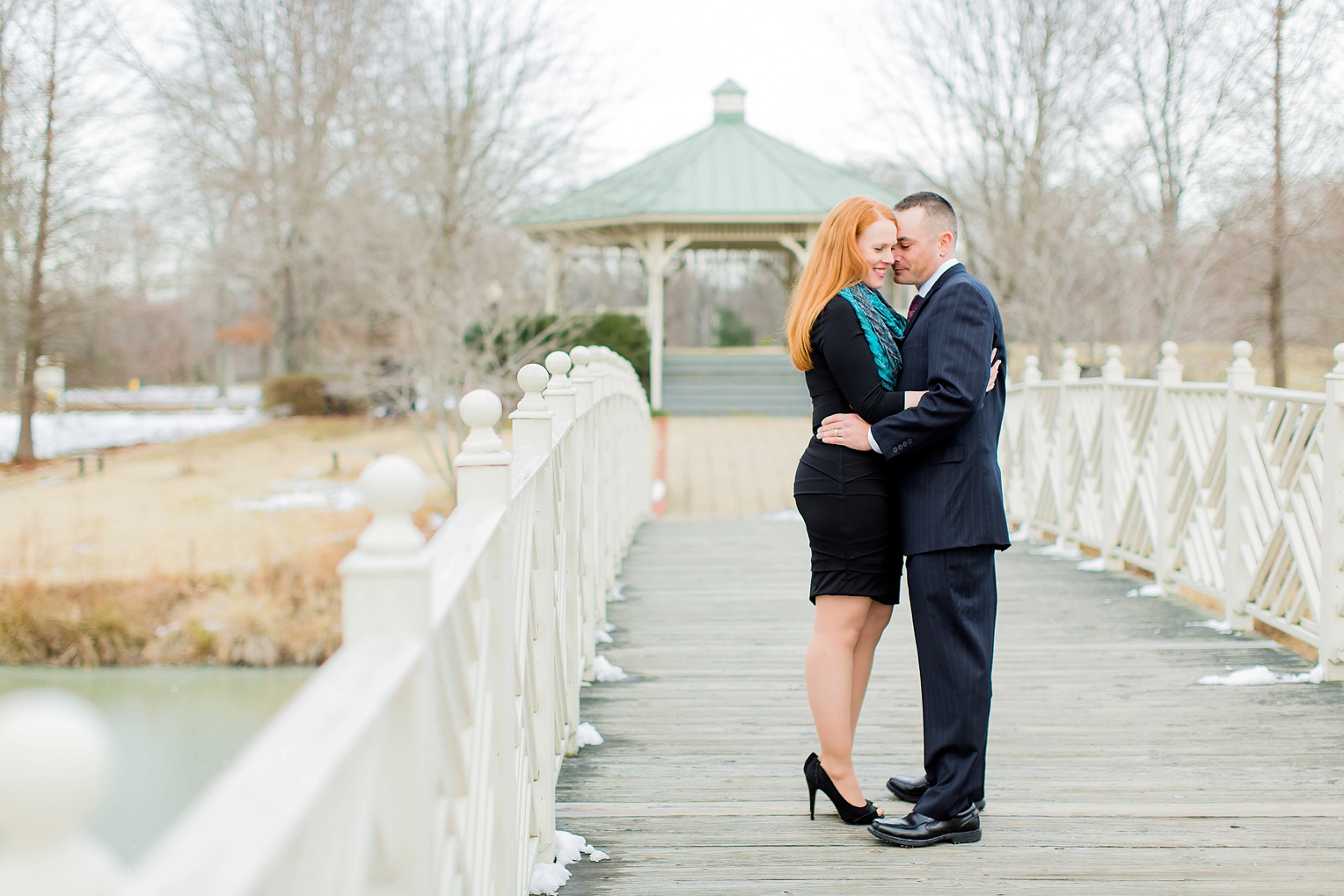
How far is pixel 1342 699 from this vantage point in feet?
14.7

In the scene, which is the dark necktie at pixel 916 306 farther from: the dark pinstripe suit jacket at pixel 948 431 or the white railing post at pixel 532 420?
the white railing post at pixel 532 420

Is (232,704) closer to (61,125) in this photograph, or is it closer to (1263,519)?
(1263,519)

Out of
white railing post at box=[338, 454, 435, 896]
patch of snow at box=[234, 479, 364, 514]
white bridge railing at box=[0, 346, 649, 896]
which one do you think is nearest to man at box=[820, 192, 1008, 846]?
white bridge railing at box=[0, 346, 649, 896]

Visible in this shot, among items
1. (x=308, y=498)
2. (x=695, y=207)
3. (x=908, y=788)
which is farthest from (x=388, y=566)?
(x=695, y=207)

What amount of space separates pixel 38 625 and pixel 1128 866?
13397 mm

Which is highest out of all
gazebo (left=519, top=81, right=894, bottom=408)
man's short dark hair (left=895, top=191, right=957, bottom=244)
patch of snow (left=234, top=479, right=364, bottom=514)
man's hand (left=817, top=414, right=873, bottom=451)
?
gazebo (left=519, top=81, right=894, bottom=408)

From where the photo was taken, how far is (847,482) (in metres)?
3.18

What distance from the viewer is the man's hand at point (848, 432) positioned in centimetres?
311

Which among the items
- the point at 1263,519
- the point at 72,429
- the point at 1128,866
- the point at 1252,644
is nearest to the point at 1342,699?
the point at 1252,644

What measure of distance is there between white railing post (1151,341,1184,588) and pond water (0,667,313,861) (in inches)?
338

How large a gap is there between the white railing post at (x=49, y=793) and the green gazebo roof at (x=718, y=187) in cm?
1995

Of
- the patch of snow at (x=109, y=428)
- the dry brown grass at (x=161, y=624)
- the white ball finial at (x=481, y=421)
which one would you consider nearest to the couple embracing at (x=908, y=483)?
the white ball finial at (x=481, y=421)

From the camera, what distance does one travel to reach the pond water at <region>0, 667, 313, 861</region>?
10719 mm

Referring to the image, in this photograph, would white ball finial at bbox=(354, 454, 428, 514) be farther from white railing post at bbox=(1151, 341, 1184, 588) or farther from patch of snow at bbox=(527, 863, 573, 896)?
white railing post at bbox=(1151, 341, 1184, 588)
